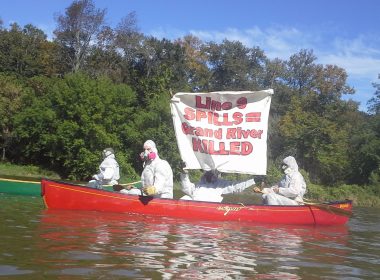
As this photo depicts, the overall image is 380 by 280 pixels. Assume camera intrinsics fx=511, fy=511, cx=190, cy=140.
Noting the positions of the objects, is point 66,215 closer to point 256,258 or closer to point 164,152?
point 256,258

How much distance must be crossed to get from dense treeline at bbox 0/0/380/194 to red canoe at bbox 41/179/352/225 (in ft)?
79.3

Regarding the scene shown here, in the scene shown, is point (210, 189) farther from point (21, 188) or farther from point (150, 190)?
point (21, 188)

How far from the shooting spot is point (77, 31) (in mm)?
52500

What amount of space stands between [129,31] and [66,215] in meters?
46.2

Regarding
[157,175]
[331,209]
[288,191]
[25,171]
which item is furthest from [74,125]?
[331,209]

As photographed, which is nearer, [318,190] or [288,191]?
[288,191]

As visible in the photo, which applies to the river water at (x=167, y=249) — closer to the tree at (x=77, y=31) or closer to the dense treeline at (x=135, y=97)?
the dense treeline at (x=135, y=97)

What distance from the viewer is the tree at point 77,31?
5234 centimetres

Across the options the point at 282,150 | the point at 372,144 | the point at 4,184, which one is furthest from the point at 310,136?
the point at 4,184

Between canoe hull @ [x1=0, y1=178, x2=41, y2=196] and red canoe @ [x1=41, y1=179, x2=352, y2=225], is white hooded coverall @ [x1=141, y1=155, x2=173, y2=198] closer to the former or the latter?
red canoe @ [x1=41, y1=179, x2=352, y2=225]

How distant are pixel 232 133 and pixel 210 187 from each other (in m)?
1.57

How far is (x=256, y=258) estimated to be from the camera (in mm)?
7855

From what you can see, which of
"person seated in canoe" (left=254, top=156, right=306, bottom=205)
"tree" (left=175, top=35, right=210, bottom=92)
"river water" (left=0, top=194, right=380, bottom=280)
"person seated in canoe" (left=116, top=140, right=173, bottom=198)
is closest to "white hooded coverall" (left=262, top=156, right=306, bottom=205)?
"person seated in canoe" (left=254, top=156, right=306, bottom=205)

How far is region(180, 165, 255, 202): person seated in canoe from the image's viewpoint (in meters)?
13.5
